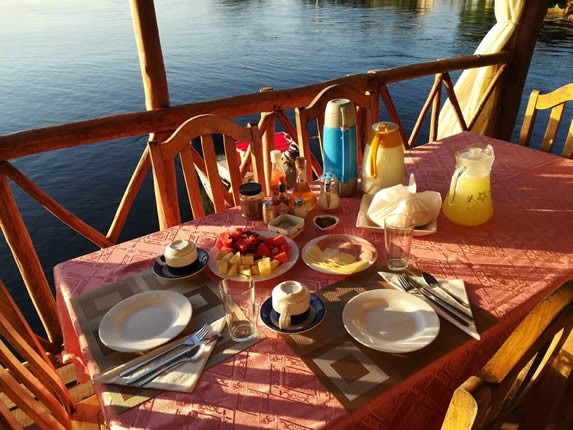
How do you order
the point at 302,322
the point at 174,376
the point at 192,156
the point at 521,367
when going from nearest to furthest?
the point at 521,367 → the point at 174,376 → the point at 302,322 → the point at 192,156

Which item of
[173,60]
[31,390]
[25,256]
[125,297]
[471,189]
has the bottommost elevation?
[173,60]

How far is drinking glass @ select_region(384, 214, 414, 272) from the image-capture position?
43.6 inches

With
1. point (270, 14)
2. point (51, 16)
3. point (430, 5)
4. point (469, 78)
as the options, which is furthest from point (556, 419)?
point (51, 16)

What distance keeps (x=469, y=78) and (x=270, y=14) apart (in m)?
21.0

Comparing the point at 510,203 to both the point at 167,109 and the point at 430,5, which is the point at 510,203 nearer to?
the point at 167,109

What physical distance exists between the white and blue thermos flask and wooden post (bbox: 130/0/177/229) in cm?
74

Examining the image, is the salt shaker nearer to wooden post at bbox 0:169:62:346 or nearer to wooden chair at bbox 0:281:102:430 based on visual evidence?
wooden chair at bbox 0:281:102:430

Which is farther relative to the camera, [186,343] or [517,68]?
[517,68]

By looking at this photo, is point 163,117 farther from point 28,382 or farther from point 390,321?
point 390,321

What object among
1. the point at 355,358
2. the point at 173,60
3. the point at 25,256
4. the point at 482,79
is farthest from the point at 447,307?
the point at 173,60

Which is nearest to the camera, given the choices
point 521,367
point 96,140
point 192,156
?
point 521,367

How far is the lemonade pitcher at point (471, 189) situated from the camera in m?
1.30

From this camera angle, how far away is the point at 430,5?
22.5 meters

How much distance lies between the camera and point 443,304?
100 cm
